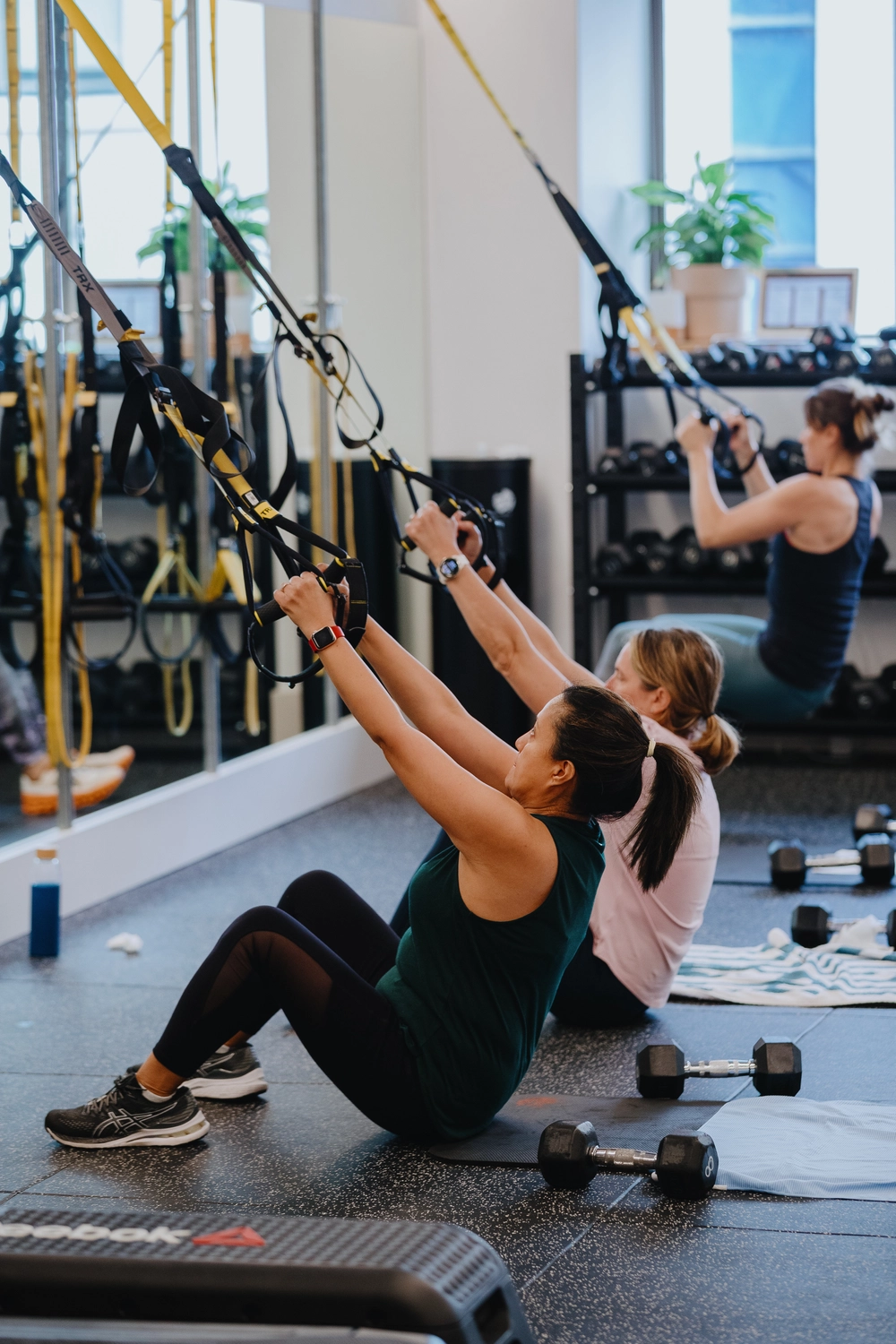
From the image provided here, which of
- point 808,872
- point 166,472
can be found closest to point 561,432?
point 166,472

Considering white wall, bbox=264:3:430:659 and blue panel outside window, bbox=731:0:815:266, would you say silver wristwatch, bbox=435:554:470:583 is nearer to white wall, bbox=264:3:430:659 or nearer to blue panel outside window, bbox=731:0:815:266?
white wall, bbox=264:3:430:659

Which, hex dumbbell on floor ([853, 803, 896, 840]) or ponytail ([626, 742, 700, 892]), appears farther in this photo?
hex dumbbell on floor ([853, 803, 896, 840])

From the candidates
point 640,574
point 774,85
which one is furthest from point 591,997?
point 774,85

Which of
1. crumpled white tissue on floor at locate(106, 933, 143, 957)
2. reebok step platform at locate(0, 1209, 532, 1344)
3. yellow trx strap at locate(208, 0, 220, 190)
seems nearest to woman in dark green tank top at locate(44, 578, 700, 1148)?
reebok step platform at locate(0, 1209, 532, 1344)

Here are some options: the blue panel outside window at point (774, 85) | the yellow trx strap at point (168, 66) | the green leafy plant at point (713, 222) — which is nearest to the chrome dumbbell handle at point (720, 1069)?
the yellow trx strap at point (168, 66)

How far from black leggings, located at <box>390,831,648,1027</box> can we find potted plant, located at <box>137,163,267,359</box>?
262 centimetres

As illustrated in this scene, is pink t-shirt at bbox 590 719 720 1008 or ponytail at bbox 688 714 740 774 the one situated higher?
ponytail at bbox 688 714 740 774

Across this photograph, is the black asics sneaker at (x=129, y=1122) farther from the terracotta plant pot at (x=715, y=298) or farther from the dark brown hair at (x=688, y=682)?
the terracotta plant pot at (x=715, y=298)

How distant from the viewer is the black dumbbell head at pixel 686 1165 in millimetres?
2506

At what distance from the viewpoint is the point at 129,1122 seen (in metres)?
2.83

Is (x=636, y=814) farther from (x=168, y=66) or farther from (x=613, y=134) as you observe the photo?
(x=613, y=134)

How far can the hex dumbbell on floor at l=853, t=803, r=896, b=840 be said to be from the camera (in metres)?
4.73

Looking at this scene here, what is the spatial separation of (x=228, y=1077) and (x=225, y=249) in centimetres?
316

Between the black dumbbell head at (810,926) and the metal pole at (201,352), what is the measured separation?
2067 millimetres
